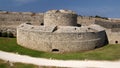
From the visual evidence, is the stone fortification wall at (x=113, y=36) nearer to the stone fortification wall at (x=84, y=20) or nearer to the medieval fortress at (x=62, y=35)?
the medieval fortress at (x=62, y=35)

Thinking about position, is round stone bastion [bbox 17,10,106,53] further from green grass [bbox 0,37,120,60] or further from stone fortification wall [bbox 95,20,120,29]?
stone fortification wall [bbox 95,20,120,29]

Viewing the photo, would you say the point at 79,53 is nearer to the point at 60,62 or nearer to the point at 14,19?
the point at 60,62

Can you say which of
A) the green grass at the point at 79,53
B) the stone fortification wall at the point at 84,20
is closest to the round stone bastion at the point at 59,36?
the green grass at the point at 79,53

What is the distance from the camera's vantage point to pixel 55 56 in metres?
33.2

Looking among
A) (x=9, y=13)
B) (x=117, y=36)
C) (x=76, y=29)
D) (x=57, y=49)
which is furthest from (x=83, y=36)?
(x=9, y=13)

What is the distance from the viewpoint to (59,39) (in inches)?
1390

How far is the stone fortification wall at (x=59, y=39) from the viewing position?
35.3 metres

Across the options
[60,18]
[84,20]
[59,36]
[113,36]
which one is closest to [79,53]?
[59,36]

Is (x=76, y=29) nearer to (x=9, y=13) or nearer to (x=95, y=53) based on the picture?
(x=95, y=53)

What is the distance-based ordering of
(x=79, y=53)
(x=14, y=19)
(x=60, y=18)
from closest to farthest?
(x=79, y=53) → (x=60, y=18) → (x=14, y=19)

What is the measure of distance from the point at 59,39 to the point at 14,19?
14239 mm

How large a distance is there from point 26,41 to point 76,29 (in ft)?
20.1

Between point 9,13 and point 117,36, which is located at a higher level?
point 9,13

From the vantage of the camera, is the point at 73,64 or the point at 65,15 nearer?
the point at 73,64
